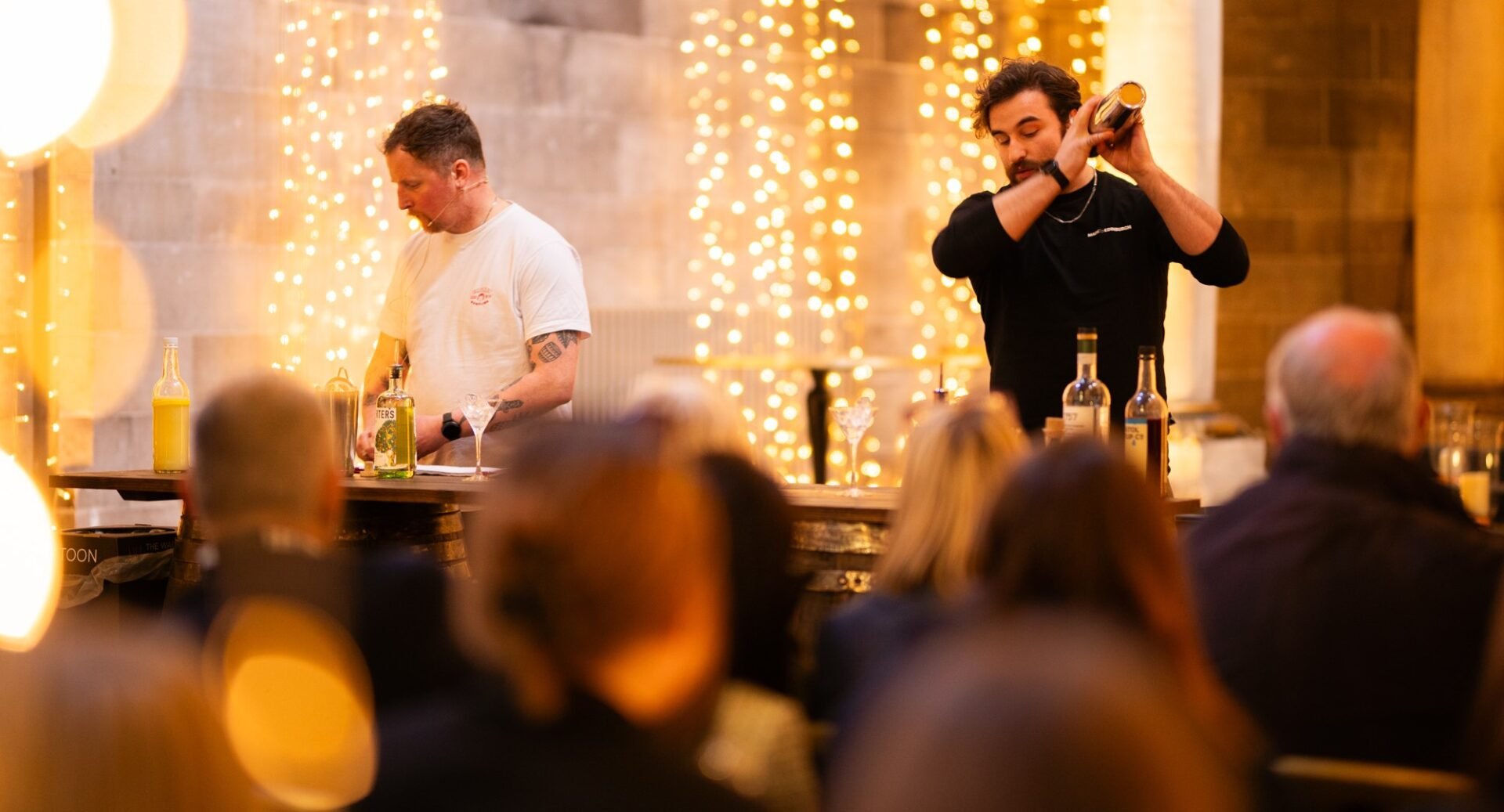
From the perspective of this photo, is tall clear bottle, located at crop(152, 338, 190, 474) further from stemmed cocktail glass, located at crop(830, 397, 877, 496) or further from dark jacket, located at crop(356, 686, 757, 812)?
dark jacket, located at crop(356, 686, 757, 812)

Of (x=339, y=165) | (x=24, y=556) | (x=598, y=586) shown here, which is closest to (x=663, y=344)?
(x=339, y=165)

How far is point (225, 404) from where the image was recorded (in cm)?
202

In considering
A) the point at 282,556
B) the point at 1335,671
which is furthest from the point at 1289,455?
the point at 282,556

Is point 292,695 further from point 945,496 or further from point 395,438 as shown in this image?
point 395,438

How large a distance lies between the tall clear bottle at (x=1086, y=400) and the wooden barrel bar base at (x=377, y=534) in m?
1.34

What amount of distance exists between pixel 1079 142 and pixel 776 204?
15.0 feet

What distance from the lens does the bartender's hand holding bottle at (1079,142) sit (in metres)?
3.26

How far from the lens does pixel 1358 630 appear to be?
186cm

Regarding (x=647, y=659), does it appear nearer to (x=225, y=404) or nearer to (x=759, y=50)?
(x=225, y=404)

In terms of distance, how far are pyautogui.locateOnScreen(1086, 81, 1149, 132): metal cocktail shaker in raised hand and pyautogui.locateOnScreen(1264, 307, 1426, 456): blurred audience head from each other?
1.17m

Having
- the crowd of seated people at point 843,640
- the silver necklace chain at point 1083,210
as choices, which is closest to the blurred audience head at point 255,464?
the crowd of seated people at point 843,640

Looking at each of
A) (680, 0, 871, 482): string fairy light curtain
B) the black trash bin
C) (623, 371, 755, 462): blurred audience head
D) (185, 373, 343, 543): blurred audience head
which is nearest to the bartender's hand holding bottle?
(623, 371, 755, 462): blurred audience head

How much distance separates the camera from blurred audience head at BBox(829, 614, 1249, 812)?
0.73 meters

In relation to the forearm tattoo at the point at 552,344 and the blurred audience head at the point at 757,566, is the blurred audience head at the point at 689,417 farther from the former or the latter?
the forearm tattoo at the point at 552,344
